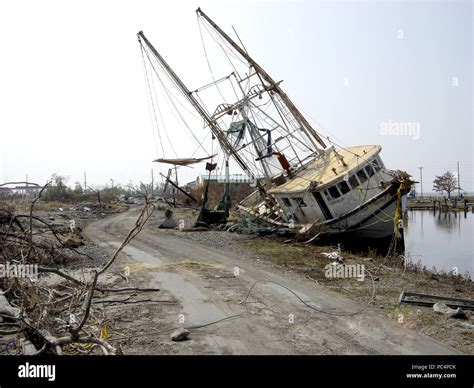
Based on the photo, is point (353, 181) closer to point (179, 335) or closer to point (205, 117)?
point (205, 117)

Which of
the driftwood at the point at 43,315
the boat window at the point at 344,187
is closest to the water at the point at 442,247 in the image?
the boat window at the point at 344,187

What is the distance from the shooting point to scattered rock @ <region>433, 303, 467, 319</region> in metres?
6.54

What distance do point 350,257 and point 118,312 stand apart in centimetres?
858

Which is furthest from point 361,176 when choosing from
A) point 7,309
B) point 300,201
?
point 7,309

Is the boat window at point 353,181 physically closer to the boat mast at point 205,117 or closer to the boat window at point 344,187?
the boat window at point 344,187

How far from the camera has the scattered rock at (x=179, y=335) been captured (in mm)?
5638

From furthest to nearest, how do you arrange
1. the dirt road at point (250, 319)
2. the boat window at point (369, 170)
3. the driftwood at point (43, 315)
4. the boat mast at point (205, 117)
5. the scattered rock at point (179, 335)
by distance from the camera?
1. the boat mast at point (205, 117)
2. the boat window at point (369, 170)
3. the scattered rock at point (179, 335)
4. the dirt road at point (250, 319)
5. the driftwood at point (43, 315)

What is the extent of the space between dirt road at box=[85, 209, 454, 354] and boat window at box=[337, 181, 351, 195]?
7662 millimetres

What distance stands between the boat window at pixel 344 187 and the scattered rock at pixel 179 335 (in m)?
12.9

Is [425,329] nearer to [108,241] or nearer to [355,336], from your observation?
[355,336]

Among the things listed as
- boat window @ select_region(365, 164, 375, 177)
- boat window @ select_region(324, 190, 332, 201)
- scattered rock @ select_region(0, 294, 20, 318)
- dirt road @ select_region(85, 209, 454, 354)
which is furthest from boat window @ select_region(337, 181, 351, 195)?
scattered rock @ select_region(0, 294, 20, 318)

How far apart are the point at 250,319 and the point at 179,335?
1469 millimetres

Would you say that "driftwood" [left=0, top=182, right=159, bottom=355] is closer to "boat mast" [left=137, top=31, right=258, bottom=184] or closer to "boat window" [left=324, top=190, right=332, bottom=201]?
"boat window" [left=324, top=190, right=332, bottom=201]
